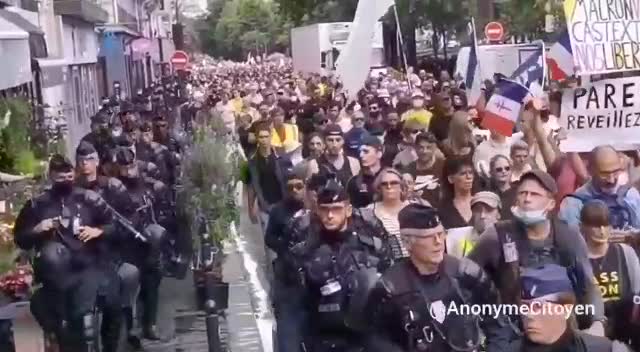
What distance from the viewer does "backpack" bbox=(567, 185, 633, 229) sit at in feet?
26.6

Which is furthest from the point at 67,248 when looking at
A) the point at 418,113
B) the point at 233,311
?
the point at 418,113

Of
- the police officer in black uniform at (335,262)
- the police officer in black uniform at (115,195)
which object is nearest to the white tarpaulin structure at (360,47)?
the police officer in black uniform at (115,195)

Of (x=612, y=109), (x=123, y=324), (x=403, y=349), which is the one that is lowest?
(x=123, y=324)

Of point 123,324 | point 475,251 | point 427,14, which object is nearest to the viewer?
point 475,251

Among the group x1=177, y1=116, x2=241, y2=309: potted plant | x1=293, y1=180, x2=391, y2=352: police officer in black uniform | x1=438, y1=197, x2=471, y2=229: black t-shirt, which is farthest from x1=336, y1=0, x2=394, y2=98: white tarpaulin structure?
x1=293, y1=180, x2=391, y2=352: police officer in black uniform

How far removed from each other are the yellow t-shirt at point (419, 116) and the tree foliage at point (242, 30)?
82774mm

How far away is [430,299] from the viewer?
654 centimetres

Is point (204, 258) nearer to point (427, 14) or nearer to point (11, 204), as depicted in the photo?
point (11, 204)

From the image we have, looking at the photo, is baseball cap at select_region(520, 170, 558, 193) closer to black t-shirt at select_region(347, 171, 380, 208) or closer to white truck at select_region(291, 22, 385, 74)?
black t-shirt at select_region(347, 171, 380, 208)

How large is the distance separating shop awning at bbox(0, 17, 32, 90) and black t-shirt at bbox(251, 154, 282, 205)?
Answer: 3.99 meters

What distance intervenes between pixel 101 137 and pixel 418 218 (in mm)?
7503

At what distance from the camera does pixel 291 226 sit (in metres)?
8.76

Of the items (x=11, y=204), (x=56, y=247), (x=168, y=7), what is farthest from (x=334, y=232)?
(x=168, y=7)

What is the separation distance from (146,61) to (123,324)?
56.7m
